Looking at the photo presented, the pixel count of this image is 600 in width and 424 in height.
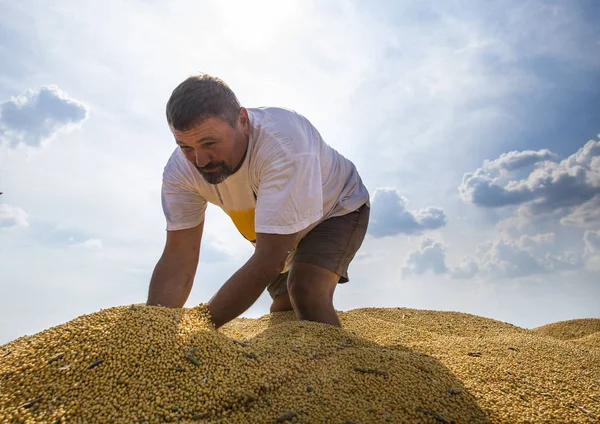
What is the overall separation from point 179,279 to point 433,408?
6.31 feet

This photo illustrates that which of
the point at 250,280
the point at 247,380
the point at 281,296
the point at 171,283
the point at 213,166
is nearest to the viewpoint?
the point at 247,380

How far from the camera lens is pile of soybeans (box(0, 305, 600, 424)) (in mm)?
2074

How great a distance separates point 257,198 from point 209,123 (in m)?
0.49

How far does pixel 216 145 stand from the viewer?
117 inches

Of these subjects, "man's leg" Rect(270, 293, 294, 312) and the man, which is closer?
the man

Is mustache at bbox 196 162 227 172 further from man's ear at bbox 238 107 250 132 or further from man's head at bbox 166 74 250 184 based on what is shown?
man's ear at bbox 238 107 250 132

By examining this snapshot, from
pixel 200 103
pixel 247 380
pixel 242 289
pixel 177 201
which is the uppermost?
pixel 200 103

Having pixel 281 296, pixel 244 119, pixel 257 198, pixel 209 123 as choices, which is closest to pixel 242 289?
pixel 257 198

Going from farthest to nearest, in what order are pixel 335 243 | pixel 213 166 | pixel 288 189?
pixel 335 243, pixel 213 166, pixel 288 189

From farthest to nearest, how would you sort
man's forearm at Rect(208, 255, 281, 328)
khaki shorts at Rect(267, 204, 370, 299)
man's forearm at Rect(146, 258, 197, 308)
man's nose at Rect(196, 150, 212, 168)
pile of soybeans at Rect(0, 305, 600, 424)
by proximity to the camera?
1. khaki shorts at Rect(267, 204, 370, 299)
2. man's forearm at Rect(146, 258, 197, 308)
3. man's nose at Rect(196, 150, 212, 168)
4. man's forearm at Rect(208, 255, 281, 328)
5. pile of soybeans at Rect(0, 305, 600, 424)

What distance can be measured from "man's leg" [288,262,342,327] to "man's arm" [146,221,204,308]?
0.71 meters

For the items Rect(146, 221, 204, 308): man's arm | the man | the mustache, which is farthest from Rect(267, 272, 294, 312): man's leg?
the mustache

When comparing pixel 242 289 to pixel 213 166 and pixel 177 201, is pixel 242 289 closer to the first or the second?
pixel 213 166

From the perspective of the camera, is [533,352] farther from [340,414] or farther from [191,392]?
[191,392]
